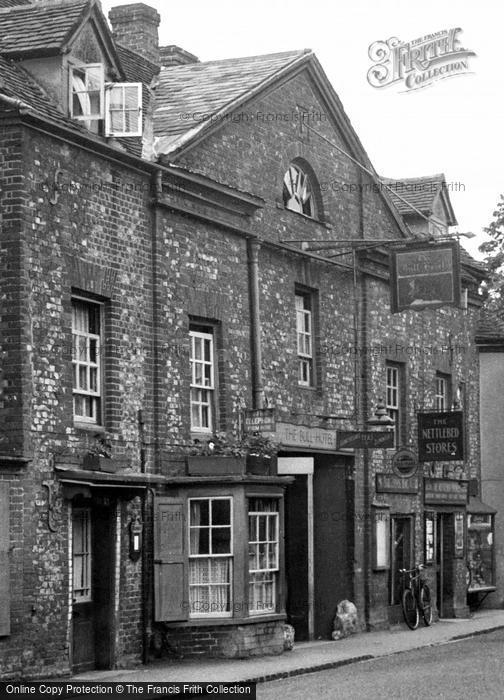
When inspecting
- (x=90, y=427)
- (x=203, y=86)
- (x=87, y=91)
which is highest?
(x=203, y=86)

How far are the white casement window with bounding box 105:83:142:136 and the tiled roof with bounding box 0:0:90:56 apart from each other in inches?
40.6

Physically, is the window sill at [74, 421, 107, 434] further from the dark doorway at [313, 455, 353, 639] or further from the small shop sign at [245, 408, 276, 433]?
the dark doorway at [313, 455, 353, 639]

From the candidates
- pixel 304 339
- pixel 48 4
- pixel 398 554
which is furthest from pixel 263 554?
pixel 48 4

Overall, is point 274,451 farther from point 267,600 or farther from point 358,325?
point 358,325

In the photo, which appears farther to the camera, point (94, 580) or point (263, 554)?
point (263, 554)

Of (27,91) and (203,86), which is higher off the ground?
(203,86)

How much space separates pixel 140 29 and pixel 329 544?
10.2m

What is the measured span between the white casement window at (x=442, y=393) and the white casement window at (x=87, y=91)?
1386cm

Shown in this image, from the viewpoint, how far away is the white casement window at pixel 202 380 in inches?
944

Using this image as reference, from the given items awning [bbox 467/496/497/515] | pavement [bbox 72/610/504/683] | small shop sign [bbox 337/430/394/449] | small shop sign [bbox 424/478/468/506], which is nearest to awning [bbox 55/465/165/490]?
pavement [bbox 72/610/504/683]

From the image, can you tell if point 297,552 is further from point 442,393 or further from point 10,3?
point 10,3

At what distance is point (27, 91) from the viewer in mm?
20906

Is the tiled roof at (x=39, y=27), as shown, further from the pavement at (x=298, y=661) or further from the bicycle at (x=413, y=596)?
the bicycle at (x=413, y=596)

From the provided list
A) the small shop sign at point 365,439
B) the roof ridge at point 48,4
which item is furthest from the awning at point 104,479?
the roof ridge at point 48,4
